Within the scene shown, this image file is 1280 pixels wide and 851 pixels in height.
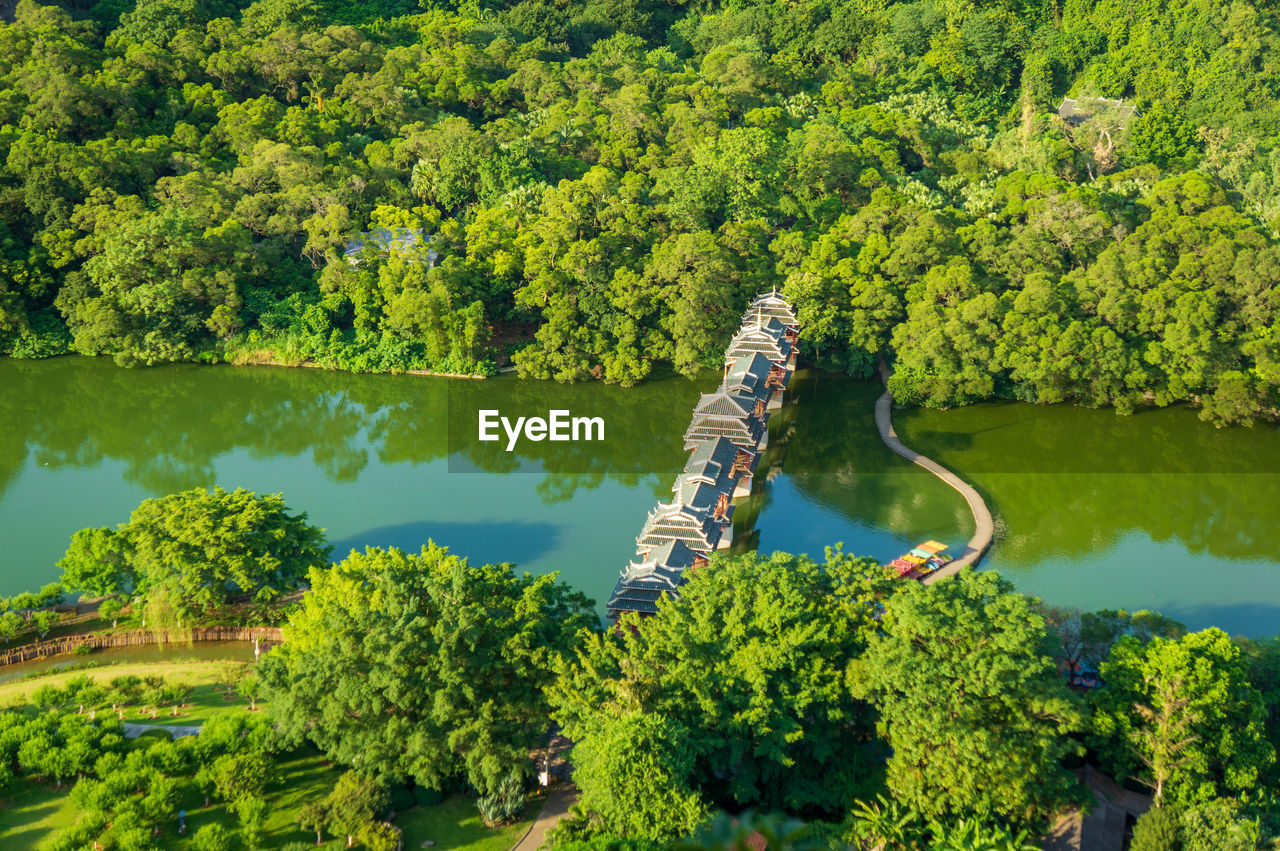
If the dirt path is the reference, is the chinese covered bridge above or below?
above

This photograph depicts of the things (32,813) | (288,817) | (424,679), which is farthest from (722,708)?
(32,813)

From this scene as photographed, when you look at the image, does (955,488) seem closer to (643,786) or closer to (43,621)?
(643,786)

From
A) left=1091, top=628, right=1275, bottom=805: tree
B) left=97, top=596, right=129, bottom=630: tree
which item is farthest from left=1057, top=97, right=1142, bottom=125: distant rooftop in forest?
left=97, top=596, right=129, bottom=630: tree

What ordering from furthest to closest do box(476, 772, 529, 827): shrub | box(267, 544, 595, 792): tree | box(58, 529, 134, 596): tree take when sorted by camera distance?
1. box(58, 529, 134, 596): tree
2. box(267, 544, 595, 792): tree
3. box(476, 772, 529, 827): shrub

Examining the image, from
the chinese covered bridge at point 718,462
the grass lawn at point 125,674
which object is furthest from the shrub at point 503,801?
the grass lawn at point 125,674

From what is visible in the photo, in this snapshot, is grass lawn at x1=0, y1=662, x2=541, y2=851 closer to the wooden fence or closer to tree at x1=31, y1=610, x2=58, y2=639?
the wooden fence

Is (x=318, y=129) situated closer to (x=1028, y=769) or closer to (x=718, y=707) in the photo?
(x=718, y=707)
